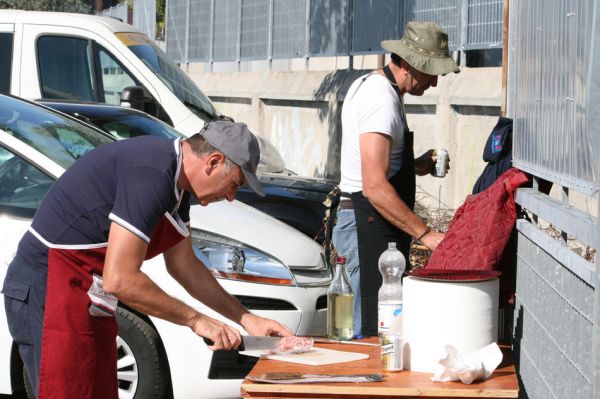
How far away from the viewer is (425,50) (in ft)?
17.3

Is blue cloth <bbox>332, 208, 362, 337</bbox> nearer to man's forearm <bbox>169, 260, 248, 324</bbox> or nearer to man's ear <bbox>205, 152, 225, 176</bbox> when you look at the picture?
man's forearm <bbox>169, 260, 248, 324</bbox>

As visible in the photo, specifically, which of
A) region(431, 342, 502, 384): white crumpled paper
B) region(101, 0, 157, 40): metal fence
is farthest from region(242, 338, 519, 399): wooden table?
region(101, 0, 157, 40): metal fence

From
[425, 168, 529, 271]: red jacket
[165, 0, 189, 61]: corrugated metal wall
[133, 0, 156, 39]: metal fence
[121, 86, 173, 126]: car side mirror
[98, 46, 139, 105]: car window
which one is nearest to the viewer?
[425, 168, 529, 271]: red jacket

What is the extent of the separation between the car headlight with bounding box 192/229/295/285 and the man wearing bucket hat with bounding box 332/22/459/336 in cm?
104

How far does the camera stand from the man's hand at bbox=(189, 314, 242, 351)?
4.04 metres

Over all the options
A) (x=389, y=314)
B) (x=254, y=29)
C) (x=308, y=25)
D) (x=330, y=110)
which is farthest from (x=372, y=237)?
(x=254, y=29)

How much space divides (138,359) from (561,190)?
3.14m

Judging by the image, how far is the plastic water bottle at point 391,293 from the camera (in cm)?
416

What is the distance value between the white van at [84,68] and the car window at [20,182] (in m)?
4.29

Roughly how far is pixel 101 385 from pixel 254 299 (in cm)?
219

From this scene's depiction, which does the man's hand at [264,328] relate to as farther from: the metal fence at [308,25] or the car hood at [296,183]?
the metal fence at [308,25]

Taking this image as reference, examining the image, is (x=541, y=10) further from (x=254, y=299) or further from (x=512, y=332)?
(x=254, y=299)

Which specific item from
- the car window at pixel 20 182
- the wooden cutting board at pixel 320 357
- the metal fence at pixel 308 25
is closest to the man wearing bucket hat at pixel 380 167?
the wooden cutting board at pixel 320 357

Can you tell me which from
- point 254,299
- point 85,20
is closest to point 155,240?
point 254,299
